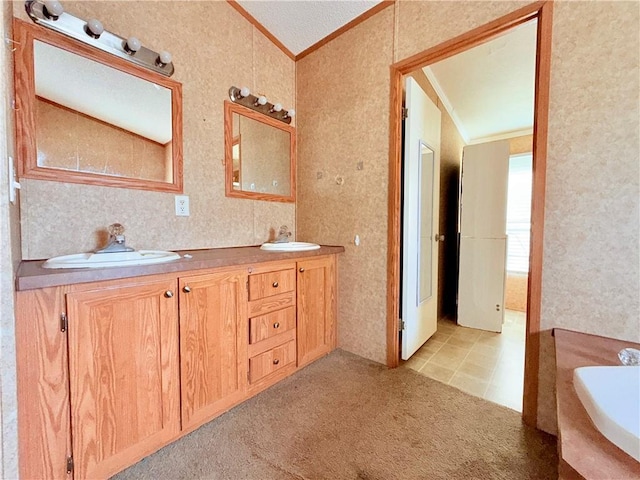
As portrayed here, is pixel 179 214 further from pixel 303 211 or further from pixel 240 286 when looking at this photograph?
pixel 303 211

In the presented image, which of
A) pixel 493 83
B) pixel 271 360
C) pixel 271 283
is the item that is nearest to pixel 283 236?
pixel 271 283

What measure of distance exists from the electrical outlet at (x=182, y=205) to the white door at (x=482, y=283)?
279cm

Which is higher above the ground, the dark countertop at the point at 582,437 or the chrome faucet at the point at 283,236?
the chrome faucet at the point at 283,236

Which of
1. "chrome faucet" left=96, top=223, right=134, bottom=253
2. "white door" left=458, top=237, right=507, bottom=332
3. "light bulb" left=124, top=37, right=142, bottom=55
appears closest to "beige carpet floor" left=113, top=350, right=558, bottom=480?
"chrome faucet" left=96, top=223, right=134, bottom=253

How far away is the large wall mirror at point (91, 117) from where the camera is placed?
120cm

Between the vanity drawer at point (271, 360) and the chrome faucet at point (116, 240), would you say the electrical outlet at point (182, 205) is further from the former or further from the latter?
the vanity drawer at point (271, 360)

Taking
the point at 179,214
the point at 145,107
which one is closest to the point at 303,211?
the point at 179,214

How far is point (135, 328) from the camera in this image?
3.57ft

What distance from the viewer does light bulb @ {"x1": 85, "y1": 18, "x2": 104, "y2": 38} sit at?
50.1 inches

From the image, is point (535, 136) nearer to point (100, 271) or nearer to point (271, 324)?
point (271, 324)

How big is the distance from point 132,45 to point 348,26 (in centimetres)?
152

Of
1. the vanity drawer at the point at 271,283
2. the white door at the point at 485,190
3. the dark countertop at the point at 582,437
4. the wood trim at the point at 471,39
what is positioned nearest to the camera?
the dark countertop at the point at 582,437

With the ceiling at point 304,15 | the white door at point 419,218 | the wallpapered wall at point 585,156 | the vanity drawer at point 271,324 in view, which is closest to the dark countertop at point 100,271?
the vanity drawer at point 271,324

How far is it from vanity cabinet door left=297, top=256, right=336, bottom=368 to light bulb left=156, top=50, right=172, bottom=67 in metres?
1.48
